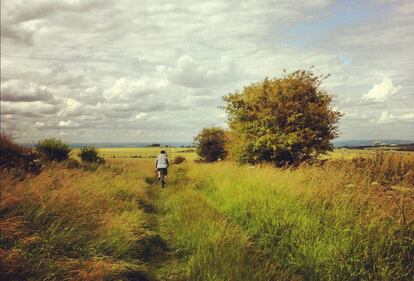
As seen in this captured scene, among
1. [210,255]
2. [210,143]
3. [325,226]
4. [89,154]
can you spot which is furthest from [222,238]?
[210,143]

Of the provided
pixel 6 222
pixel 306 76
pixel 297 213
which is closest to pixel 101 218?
pixel 6 222

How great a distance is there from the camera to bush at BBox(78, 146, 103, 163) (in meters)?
26.9

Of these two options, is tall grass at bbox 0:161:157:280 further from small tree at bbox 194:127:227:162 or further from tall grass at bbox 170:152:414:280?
small tree at bbox 194:127:227:162

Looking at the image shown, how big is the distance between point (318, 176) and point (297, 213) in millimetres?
3096

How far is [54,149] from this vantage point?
18.9 m

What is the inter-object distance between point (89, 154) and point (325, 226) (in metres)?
22.7

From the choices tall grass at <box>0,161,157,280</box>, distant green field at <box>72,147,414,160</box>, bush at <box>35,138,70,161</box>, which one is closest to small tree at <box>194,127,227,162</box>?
distant green field at <box>72,147,414,160</box>

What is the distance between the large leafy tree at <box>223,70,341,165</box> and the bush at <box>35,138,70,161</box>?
10.2m

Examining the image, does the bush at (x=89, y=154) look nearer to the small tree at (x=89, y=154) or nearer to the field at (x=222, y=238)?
the small tree at (x=89, y=154)

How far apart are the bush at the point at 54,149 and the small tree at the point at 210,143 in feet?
99.8

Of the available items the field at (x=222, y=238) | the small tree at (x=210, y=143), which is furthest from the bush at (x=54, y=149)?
the small tree at (x=210, y=143)

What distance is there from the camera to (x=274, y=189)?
10.7 metres

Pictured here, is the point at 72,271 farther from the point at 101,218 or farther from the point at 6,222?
the point at 101,218

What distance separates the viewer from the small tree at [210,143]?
160ft
